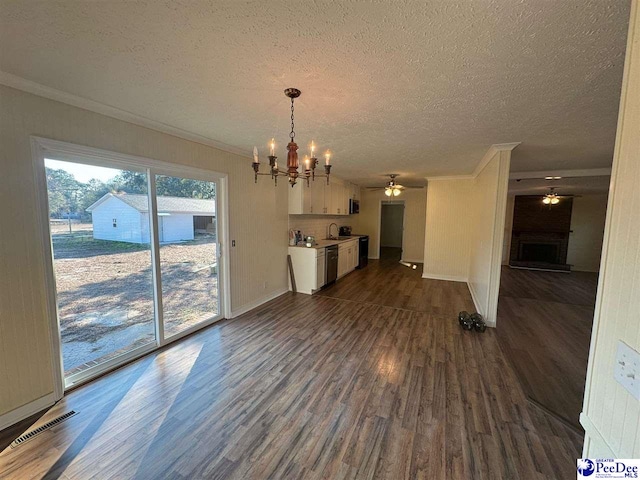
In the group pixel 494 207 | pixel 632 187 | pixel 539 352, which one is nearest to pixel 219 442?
pixel 632 187

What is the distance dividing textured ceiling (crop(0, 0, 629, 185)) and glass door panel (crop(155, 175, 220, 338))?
913 mm

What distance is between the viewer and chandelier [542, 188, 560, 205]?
7773 mm

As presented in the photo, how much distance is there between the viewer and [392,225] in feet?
40.2

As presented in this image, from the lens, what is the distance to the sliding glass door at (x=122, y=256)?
2402mm

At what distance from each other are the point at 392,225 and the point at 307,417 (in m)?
10.9

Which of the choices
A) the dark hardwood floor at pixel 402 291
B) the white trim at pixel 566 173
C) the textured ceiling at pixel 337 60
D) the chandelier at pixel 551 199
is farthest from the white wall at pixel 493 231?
the chandelier at pixel 551 199

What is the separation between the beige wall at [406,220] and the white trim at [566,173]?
3008 mm

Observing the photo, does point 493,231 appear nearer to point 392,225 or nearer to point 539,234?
point 539,234

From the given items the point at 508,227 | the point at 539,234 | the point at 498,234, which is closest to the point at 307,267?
the point at 498,234

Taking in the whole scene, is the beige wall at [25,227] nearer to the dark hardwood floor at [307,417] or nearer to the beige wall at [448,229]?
the dark hardwood floor at [307,417]

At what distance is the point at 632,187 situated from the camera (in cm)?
81

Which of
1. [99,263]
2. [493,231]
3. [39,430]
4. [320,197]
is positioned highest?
[320,197]

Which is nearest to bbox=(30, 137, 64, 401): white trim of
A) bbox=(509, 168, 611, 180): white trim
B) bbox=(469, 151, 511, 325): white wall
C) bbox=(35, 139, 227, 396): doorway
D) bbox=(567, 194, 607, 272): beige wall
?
bbox=(35, 139, 227, 396): doorway

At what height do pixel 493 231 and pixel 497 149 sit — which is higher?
pixel 497 149
